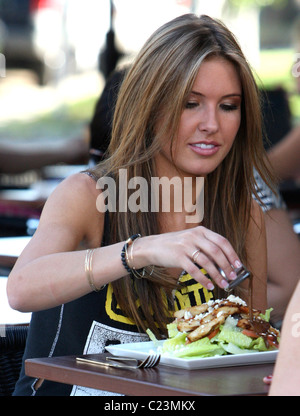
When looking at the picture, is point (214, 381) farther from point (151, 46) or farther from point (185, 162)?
point (151, 46)

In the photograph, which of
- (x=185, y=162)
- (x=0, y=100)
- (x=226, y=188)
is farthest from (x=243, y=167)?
(x=0, y=100)

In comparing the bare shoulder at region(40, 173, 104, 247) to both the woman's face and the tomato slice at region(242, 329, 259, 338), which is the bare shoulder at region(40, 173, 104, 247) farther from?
the tomato slice at region(242, 329, 259, 338)

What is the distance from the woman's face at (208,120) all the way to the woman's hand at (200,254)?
0.51 m

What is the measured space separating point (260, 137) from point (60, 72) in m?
9.07

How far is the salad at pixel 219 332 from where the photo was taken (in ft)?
5.16

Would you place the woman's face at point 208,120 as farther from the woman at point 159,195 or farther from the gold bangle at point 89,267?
the gold bangle at point 89,267

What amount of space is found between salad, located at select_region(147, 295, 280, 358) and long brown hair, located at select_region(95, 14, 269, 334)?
32 cm

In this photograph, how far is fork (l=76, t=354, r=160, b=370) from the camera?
4.96 ft

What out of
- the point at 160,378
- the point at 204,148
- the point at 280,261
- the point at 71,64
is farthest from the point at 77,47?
the point at 160,378

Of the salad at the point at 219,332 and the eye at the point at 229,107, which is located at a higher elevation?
the eye at the point at 229,107

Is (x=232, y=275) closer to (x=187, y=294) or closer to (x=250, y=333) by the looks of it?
(x=250, y=333)

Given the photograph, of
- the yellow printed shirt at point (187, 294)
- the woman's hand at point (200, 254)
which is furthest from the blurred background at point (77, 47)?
the woman's hand at point (200, 254)

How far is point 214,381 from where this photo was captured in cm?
140

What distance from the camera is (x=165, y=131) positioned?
208 centimetres
